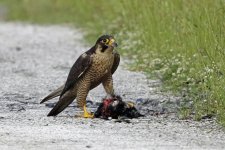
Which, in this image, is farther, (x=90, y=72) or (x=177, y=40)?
(x=177, y=40)

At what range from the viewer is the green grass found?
9.27 metres

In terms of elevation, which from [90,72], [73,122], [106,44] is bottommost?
[73,122]

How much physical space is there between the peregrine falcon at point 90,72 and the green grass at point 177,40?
0.86 metres

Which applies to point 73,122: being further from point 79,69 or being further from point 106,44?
point 106,44

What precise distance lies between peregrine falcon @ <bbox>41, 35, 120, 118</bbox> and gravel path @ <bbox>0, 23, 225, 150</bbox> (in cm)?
19

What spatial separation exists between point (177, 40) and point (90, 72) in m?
2.64

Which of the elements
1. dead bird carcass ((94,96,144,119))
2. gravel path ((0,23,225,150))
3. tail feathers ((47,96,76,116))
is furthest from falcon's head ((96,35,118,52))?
gravel path ((0,23,225,150))

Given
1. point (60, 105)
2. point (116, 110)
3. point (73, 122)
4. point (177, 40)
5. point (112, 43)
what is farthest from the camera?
point (177, 40)

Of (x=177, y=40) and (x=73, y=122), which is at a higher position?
(x=177, y=40)

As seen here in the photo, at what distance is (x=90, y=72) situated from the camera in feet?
30.6

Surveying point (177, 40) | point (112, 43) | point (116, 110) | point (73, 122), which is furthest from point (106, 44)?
point (177, 40)

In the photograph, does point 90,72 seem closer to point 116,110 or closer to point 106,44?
point 106,44

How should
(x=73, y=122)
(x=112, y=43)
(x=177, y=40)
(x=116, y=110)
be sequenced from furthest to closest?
(x=177, y=40) → (x=112, y=43) → (x=116, y=110) → (x=73, y=122)

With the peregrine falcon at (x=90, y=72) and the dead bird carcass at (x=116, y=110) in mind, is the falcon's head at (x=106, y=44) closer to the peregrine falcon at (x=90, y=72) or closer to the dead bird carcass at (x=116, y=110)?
the peregrine falcon at (x=90, y=72)
